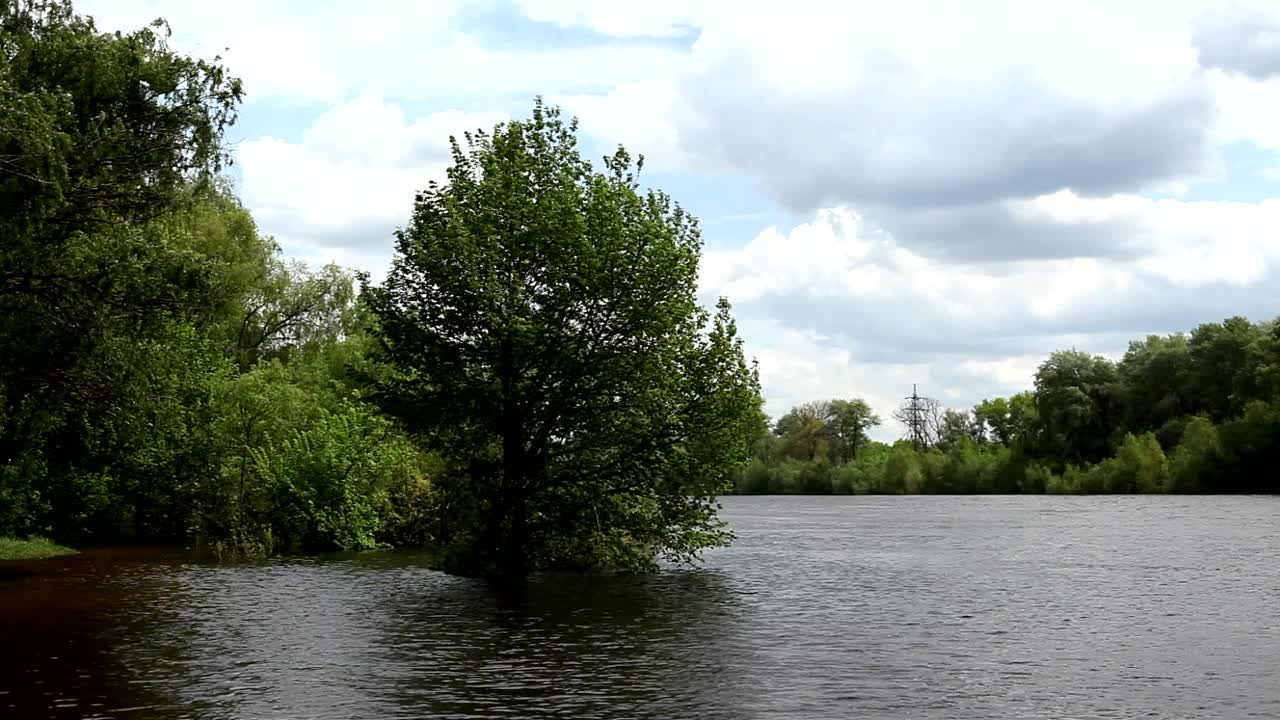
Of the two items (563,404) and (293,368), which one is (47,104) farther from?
(293,368)

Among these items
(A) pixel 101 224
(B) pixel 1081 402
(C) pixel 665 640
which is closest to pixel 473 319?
(A) pixel 101 224

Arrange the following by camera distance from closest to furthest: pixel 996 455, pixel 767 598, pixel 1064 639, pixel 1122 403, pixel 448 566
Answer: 1. pixel 1064 639
2. pixel 767 598
3. pixel 448 566
4. pixel 1122 403
5. pixel 996 455

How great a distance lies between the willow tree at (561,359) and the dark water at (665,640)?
8.36ft

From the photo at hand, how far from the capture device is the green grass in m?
50.8

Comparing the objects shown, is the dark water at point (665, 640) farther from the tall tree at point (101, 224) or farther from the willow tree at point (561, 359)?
the tall tree at point (101, 224)

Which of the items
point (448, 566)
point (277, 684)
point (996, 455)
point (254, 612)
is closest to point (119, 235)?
point (254, 612)

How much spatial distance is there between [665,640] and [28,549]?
112 ft

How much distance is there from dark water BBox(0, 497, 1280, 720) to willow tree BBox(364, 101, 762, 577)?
2.55 metres

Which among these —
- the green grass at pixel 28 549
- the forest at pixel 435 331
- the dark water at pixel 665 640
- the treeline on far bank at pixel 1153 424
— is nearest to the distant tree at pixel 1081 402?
the treeline on far bank at pixel 1153 424

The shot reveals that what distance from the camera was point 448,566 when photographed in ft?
143

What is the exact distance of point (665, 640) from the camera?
29141 mm

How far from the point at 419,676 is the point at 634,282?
19112mm

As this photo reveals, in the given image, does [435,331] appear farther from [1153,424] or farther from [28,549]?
[1153,424]

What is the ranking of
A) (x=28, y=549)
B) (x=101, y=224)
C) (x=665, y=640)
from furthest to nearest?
(x=28, y=549)
(x=101, y=224)
(x=665, y=640)
